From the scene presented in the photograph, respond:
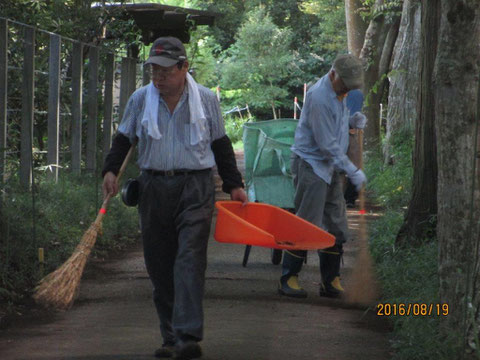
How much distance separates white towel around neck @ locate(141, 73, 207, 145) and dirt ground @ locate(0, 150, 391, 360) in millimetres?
1311

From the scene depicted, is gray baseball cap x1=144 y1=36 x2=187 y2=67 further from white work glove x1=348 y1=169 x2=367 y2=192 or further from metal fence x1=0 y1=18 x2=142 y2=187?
metal fence x1=0 y1=18 x2=142 y2=187

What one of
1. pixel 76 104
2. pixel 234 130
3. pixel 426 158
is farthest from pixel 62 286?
pixel 234 130

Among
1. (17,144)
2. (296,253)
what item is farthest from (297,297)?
(17,144)

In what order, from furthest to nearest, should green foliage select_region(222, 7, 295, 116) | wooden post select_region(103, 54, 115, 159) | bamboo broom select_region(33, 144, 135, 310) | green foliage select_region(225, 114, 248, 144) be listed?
green foliage select_region(222, 7, 295, 116) < green foliage select_region(225, 114, 248, 144) < wooden post select_region(103, 54, 115, 159) < bamboo broom select_region(33, 144, 135, 310)

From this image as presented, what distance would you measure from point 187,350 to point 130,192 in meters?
1.00

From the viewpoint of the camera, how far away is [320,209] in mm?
7953

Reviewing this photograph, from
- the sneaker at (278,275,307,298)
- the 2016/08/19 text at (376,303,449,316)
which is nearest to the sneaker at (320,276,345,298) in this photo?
the sneaker at (278,275,307,298)

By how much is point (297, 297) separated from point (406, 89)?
11.8 metres

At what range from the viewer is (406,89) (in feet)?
63.4

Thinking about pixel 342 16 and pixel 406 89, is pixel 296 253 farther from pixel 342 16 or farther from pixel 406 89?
pixel 342 16

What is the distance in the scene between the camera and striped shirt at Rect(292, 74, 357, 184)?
304 inches

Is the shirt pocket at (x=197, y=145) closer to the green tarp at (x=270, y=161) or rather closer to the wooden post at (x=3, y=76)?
the wooden post at (x=3, y=76)

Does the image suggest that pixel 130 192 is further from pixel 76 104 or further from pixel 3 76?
pixel 76 104

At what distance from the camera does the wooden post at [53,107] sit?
1198 cm
